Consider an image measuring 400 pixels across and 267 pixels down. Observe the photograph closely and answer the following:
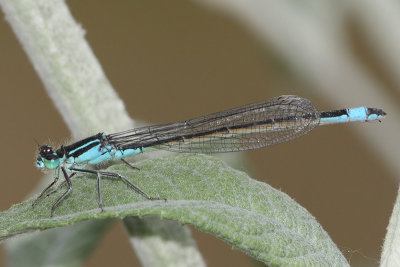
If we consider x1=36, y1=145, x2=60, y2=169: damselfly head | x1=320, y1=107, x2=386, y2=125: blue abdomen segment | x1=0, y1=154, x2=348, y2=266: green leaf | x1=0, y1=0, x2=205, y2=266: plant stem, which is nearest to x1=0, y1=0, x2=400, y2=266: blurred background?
x1=320, y1=107, x2=386, y2=125: blue abdomen segment

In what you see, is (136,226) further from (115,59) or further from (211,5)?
(115,59)

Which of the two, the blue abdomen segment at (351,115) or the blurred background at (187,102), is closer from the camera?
the blue abdomen segment at (351,115)

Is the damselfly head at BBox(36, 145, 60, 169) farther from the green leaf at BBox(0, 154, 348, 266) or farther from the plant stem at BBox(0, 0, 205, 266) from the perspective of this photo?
the green leaf at BBox(0, 154, 348, 266)

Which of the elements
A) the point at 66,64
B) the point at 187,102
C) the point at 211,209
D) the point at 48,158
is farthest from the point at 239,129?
the point at 187,102

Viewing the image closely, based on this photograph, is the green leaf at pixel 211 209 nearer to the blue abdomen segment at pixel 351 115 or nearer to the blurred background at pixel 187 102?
the blue abdomen segment at pixel 351 115

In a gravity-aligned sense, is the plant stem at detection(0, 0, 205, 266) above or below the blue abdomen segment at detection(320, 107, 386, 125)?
above

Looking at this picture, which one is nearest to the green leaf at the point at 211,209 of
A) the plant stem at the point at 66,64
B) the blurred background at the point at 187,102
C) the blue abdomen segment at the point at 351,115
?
the plant stem at the point at 66,64
